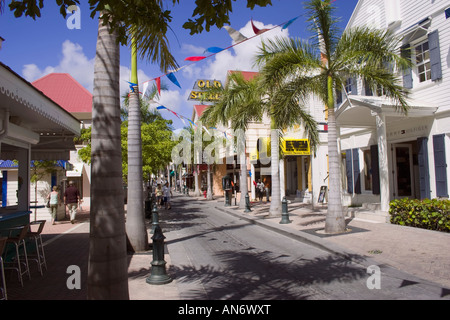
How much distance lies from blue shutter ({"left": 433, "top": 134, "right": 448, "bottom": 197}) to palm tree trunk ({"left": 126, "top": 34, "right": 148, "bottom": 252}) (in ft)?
33.1

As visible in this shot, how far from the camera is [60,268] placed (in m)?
7.46

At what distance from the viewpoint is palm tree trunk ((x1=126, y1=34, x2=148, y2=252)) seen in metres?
8.98

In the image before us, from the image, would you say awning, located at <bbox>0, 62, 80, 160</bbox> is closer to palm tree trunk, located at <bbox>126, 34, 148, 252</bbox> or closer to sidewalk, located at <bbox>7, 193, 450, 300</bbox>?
palm tree trunk, located at <bbox>126, 34, 148, 252</bbox>

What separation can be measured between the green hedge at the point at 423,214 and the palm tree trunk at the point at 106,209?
31.1 ft

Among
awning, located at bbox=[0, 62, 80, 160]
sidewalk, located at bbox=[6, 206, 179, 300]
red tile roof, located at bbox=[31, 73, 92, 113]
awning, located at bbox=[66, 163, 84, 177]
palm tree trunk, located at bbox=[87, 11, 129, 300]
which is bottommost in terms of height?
sidewalk, located at bbox=[6, 206, 179, 300]

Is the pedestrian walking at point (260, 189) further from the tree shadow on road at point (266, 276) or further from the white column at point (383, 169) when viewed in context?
the tree shadow on road at point (266, 276)

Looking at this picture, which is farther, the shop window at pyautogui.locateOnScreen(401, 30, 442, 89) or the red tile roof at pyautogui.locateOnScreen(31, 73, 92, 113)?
the red tile roof at pyautogui.locateOnScreen(31, 73, 92, 113)

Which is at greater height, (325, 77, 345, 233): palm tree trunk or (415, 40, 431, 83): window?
(415, 40, 431, 83): window

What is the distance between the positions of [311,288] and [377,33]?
7.89m

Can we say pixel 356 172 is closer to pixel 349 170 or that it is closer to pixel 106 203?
pixel 349 170

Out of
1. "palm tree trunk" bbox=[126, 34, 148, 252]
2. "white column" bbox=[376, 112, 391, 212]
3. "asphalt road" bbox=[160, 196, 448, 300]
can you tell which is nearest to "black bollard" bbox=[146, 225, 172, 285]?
"asphalt road" bbox=[160, 196, 448, 300]

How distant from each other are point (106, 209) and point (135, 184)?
587cm

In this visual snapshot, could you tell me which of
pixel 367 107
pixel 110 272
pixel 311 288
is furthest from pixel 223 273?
pixel 367 107

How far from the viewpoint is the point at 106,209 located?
11.3 feet
